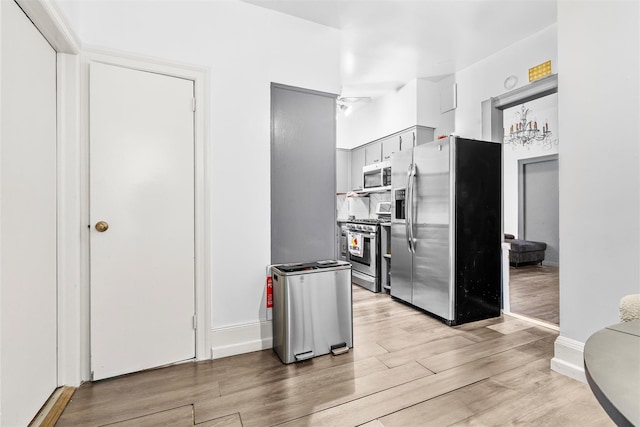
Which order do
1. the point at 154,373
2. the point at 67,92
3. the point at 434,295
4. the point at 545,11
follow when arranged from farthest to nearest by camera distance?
the point at 434,295
the point at 545,11
the point at 154,373
the point at 67,92

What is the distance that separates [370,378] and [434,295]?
1.36 m

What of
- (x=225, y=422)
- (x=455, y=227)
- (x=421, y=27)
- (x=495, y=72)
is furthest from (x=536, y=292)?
(x=225, y=422)

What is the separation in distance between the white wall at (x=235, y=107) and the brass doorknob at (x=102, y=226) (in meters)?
0.65

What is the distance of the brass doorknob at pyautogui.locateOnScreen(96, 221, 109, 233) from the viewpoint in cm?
191

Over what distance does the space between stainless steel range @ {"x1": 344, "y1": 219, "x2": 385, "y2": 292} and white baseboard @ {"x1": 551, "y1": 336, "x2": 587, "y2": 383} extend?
83.1 inches

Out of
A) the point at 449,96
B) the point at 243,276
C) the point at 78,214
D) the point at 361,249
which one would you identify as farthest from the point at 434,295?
the point at 78,214

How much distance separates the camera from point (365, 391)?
1798 mm

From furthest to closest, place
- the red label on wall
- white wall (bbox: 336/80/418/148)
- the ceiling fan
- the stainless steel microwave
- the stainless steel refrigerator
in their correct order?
1. the ceiling fan
2. the stainless steel microwave
3. white wall (bbox: 336/80/418/148)
4. the stainless steel refrigerator
5. the red label on wall

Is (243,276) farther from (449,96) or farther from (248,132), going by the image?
(449,96)

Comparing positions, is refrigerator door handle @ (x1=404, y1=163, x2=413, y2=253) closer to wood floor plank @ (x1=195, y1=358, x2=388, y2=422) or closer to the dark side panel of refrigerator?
the dark side panel of refrigerator

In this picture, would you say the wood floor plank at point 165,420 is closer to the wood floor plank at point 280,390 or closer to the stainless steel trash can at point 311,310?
the wood floor plank at point 280,390

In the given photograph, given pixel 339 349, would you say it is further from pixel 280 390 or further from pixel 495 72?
pixel 495 72

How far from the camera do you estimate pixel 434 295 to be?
302 centimetres

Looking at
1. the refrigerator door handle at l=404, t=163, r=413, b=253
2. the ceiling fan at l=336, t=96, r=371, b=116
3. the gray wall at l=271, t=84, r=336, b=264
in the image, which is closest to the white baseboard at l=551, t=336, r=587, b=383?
the refrigerator door handle at l=404, t=163, r=413, b=253
